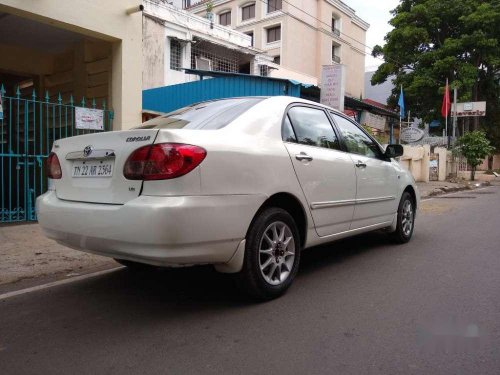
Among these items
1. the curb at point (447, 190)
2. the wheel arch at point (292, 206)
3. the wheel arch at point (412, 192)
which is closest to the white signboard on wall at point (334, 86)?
the wheel arch at point (412, 192)

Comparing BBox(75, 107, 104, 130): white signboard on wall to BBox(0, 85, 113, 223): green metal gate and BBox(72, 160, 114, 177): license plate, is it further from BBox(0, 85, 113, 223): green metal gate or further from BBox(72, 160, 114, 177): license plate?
BBox(72, 160, 114, 177): license plate

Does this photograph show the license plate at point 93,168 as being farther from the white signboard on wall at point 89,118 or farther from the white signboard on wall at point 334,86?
the white signboard on wall at point 334,86

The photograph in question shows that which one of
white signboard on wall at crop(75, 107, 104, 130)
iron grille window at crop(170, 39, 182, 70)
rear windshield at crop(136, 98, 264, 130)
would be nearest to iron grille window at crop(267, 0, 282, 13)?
iron grille window at crop(170, 39, 182, 70)

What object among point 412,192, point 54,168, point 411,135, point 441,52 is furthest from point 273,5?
point 54,168

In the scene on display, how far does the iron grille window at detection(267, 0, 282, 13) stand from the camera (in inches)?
1335

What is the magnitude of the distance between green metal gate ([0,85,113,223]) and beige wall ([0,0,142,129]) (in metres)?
0.37

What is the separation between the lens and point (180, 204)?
295 cm

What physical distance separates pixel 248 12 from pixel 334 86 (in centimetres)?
2958

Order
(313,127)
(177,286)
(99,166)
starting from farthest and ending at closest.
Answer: (313,127)
(177,286)
(99,166)

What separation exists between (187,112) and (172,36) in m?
14.9

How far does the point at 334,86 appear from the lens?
A: 9.52 metres

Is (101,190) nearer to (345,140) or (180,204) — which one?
(180,204)

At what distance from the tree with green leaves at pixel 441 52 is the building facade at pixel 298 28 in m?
5.96

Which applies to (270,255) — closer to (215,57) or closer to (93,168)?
(93,168)
